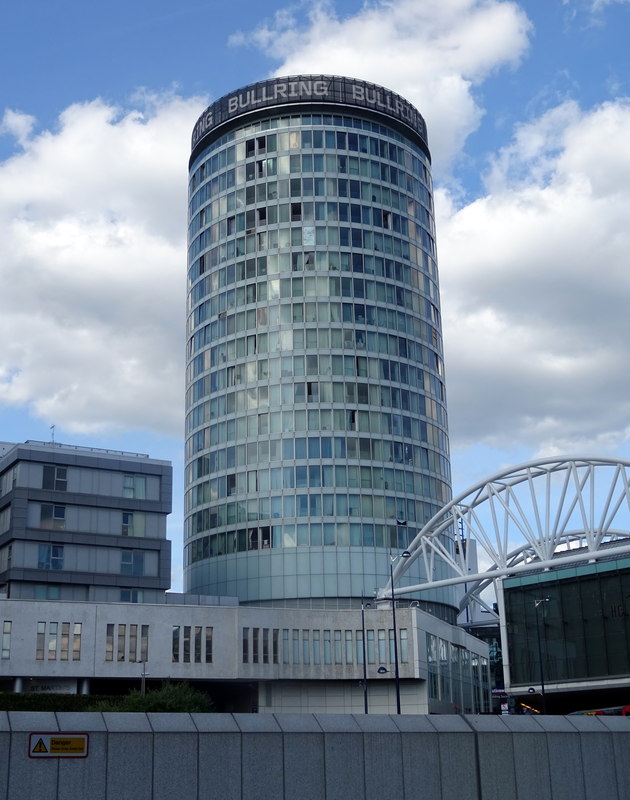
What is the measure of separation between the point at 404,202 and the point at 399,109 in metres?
13.3

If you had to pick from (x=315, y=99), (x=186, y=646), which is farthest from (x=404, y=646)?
(x=315, y=99)

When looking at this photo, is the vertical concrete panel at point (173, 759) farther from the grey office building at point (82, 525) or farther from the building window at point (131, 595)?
the building window at point (131, 595)

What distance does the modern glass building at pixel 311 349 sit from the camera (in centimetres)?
13000

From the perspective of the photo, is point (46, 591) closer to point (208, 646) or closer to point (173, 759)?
point (208, 646)

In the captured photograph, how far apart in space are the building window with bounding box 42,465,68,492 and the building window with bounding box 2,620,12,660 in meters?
18.3

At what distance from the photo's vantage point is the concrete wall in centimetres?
2716

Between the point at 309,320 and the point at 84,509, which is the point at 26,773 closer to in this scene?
the point at 84,509

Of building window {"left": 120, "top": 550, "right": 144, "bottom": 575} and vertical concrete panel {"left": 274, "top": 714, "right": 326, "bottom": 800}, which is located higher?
building window {"left": 120, "top": 550, "right": 144, "bottom": 575}

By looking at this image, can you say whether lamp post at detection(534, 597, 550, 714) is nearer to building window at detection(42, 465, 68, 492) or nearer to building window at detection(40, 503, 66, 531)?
building window at detection(40, 503, 66, 531)

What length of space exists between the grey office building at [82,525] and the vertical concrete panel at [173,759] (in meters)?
82.1

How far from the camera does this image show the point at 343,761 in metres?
30.2

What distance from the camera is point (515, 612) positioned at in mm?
99750

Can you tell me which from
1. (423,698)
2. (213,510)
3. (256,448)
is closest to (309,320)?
(256,448)

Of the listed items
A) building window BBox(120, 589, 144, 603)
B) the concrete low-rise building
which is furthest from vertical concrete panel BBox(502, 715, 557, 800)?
building window BBox(120, 589, 144, 603)
